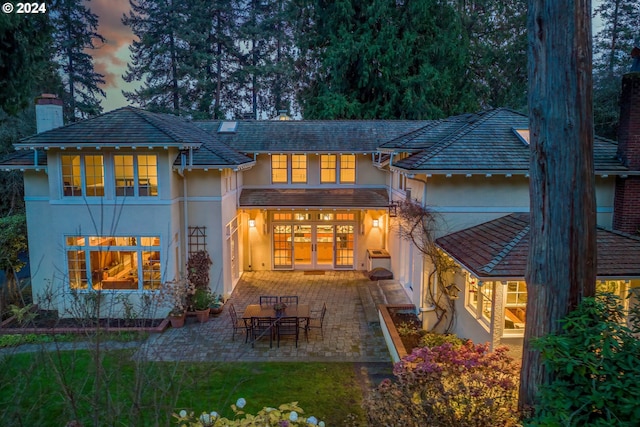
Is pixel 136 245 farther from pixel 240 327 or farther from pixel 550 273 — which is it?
pixel 550 273

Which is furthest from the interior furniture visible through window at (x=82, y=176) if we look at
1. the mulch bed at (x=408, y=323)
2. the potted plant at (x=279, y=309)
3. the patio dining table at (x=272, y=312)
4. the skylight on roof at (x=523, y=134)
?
the skylight on roof at (x=523, y=134)

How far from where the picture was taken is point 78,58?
30.8 metres

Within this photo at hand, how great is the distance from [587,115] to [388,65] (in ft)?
77.9

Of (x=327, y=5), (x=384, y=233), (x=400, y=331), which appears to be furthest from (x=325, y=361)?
(x=327, y=5)

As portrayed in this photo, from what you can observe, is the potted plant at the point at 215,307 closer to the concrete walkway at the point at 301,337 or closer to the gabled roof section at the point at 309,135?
the concrete walkway at the point at 301,337

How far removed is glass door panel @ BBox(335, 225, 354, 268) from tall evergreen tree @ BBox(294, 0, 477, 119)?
1049 cm

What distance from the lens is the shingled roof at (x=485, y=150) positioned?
10766 millimetres

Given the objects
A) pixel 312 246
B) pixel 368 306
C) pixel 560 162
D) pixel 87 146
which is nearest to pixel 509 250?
pixel 560 162

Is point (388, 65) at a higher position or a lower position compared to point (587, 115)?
higher

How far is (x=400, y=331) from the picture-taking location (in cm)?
1113

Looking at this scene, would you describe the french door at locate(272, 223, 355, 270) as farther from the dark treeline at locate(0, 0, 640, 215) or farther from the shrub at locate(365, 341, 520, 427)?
the shrub at locate(365, 341, 520, 427)

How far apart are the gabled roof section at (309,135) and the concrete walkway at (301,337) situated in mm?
5851

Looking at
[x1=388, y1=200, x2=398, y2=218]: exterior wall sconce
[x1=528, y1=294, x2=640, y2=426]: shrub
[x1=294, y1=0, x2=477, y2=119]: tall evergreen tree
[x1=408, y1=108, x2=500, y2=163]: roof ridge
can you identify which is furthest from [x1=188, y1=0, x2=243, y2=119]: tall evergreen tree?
[x1=528, y1=294, x2=640, y2=426]: shrub

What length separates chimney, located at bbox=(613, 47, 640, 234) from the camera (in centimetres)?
1063
